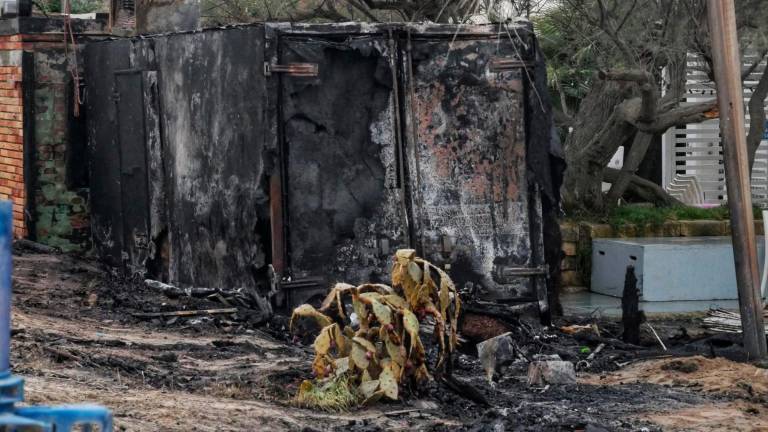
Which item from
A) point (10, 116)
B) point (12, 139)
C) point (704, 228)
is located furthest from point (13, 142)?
point (704, 228)

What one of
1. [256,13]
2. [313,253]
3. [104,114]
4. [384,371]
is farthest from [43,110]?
[384,371]

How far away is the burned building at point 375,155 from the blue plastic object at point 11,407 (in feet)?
18.6

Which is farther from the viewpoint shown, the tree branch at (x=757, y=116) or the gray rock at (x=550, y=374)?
the tree branch at (x=757, y=116)

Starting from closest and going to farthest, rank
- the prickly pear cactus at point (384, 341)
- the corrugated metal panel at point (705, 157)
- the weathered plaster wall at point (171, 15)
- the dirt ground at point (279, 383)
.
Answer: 1. the dirt ground at point (279, 383)
2. the prickly pear cactus at point (384, 341)
3. the weathered plaster wall at point (171, 15)
4. the corrugated metal panel at point (705, 157)

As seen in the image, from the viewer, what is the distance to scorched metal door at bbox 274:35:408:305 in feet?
31.8

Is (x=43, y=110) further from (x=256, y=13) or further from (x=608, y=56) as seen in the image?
(x=608, y=56)

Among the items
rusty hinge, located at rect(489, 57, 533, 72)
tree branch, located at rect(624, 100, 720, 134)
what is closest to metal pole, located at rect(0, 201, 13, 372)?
rusty hinge, located at rect(489, 57, 533, 72)

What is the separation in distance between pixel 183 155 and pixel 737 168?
181 inches

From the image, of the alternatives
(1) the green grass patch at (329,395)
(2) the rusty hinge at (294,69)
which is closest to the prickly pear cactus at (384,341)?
(1) the green grass patch at (329,395)

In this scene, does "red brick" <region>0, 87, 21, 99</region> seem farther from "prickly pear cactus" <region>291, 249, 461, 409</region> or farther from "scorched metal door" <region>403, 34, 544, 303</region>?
"prickly pear cactus" <region>291, 249, 461, 409</region>

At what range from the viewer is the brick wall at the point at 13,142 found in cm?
1338

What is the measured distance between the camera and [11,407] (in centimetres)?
394

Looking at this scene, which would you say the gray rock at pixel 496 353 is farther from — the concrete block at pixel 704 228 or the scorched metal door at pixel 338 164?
the concrete block at pixel 704 228

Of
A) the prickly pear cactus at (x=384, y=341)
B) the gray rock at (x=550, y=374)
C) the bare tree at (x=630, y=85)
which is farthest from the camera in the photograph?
the bare tree at (x=630, y=85)
